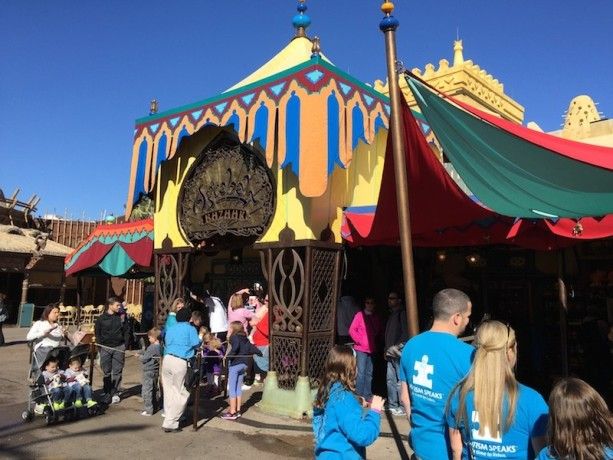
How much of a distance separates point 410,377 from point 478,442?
61 centimetres

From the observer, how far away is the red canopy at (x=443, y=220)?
18.5 feet

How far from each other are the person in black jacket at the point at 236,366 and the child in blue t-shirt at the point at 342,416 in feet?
13.6

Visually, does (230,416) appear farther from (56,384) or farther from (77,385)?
(56,384)

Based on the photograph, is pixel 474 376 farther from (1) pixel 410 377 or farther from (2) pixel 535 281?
(2) pixel 535 281

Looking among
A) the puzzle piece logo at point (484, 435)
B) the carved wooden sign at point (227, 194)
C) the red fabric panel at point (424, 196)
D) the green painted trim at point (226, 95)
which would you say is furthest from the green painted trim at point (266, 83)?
the puzzle piece logo at point (484, 435)

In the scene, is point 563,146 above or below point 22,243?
below

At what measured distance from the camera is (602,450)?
1964 mm

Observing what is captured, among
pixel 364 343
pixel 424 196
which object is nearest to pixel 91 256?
pixel 364 343

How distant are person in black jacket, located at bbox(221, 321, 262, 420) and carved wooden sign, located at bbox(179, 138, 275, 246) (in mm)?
1966

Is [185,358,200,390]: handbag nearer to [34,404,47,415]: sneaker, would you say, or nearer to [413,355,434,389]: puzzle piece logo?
[34,404,47,415]: sneaker

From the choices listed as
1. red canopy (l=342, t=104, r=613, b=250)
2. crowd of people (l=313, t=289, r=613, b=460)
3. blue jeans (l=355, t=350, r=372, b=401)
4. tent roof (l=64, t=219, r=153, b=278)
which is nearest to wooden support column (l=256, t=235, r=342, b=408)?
blue jeans (l=355, t=350, r=372, b=401)

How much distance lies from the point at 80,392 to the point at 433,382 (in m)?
6.20

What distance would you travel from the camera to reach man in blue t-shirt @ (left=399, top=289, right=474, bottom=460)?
2717 millimetres

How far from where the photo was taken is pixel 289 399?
721cm
